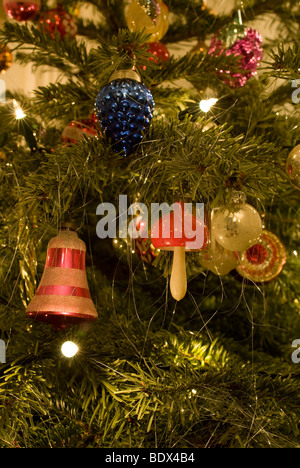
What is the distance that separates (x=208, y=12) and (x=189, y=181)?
551mm

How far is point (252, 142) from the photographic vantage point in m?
0.55

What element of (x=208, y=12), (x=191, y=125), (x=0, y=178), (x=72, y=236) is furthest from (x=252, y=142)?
(x=208, y=12)

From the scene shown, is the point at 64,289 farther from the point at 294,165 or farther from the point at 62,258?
the point at 294,165

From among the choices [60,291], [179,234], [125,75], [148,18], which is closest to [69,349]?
[60,291]

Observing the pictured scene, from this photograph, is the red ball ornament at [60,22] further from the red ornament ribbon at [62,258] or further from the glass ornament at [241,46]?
the red ornament ribbon at [62,258]

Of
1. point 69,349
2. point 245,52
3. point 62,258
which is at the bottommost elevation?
point 69,349

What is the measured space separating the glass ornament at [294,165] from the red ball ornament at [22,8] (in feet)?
1.77

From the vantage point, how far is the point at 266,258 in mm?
815

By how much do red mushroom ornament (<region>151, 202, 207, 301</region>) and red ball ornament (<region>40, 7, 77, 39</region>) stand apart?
49 cm

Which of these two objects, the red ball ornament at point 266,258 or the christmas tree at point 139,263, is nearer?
the christmas tree at point 139,263

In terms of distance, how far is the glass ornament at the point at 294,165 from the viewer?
1.94ft

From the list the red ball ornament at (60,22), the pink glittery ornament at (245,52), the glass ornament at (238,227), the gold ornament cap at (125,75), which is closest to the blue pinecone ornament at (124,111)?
the gold ornament cap at (125,75)

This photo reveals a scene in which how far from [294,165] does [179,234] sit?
17cm

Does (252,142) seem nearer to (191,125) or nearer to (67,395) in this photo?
(191,125)
